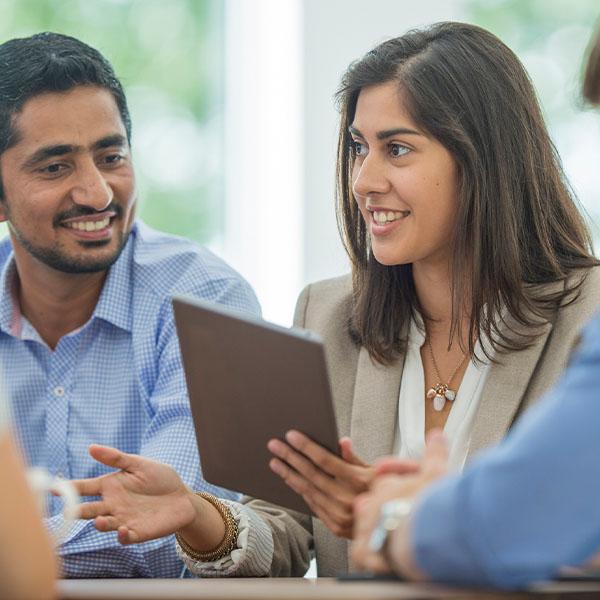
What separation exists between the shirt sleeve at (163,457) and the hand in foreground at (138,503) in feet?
0.67

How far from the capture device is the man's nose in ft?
7.29

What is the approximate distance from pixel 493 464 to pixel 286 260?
9.59 ft

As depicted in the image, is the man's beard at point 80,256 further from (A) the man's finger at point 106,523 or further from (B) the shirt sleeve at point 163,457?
(A) the man's finger at point 106,523

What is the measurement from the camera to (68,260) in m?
2.26

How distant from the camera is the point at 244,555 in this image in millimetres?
1772

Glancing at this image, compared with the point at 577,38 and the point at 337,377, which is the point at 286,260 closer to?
the point at 577,38

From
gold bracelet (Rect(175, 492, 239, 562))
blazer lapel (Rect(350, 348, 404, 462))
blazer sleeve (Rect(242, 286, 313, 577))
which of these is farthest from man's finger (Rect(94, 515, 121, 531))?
blazer lapel (Rect(350, 348, 404, 462))

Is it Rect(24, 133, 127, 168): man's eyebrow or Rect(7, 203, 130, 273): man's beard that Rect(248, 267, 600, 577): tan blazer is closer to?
Rect(7, 203, 130, 273): man's beard

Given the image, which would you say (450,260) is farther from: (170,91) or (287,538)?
(170,91)

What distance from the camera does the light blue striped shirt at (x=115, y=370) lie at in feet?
7.02

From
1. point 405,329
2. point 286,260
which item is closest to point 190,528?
point 405,329

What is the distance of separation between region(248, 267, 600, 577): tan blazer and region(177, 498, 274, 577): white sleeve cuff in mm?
46

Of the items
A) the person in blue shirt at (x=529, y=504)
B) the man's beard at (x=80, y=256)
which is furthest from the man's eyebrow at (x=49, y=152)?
the person in blue shirt at (x=529, y=504)

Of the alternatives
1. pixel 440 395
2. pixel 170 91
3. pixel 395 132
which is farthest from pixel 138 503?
pixel 170 91
